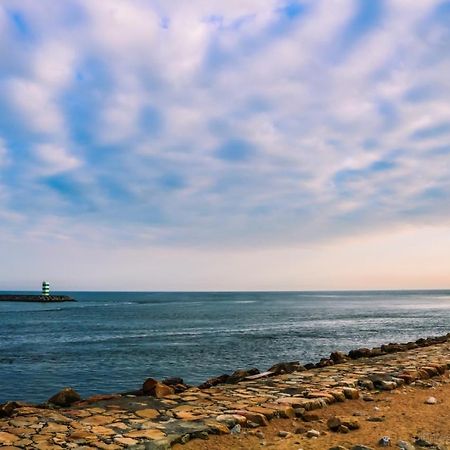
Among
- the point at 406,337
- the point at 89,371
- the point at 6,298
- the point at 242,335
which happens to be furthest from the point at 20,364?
the point at 6,298

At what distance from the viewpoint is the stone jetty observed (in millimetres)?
6070

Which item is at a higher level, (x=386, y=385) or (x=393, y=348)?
(x=386, y=385)

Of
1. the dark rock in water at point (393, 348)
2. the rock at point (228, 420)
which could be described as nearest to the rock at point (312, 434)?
the rock at point (228, 420)

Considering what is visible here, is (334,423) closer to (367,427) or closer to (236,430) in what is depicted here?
(367,427)

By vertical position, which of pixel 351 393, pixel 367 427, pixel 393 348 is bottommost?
pixel 393 348

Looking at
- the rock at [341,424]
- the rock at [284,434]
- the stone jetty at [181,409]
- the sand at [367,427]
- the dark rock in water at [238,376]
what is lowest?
the dark rock in water at [238,376]

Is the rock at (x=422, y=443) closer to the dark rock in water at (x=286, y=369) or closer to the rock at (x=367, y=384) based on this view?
the rock at (x=367, y=384)

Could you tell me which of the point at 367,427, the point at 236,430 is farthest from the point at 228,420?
the point at 367,427

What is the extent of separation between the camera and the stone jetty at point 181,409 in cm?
607

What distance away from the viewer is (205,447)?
19.6ft

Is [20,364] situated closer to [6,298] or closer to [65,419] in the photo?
[65,419]

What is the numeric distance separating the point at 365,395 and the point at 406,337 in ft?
87.4

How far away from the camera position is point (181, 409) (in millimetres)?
7566

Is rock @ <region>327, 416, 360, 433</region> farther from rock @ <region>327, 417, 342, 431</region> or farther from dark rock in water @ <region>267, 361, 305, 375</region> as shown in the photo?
dark rock in water @ <region>267, 361, 305, 375</region>
